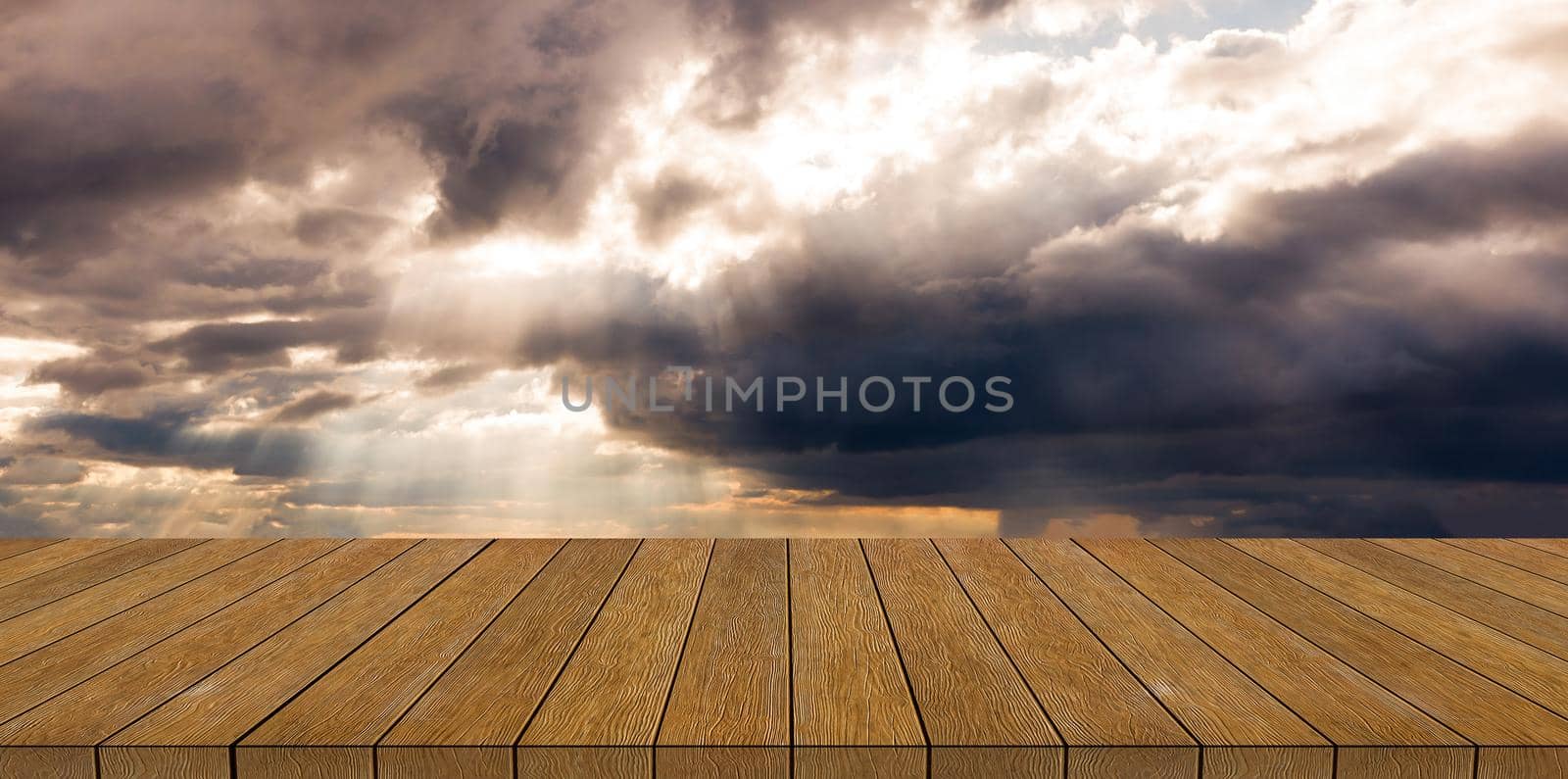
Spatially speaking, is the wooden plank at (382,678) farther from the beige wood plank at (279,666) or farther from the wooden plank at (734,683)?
the wooden plank at (734,683)

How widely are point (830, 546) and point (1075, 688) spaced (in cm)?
129

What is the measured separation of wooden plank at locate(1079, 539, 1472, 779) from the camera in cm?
158

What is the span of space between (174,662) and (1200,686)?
6.49 ft

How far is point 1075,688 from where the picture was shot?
5.90 ft

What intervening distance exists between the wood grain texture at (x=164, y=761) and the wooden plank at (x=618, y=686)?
0.48 meters

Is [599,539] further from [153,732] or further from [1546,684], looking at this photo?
[1546,684]

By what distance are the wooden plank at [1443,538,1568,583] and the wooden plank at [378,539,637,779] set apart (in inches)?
105

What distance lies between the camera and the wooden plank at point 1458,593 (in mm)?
2293

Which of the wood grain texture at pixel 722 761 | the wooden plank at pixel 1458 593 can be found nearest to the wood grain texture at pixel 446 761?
the wood grain texture at pixel 722 761

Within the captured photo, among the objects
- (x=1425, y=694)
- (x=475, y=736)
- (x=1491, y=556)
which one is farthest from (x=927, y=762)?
(x=1491, y=556)

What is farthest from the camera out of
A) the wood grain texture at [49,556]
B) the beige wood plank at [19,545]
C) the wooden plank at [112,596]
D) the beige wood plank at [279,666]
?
the beige wood plank at [19,545]

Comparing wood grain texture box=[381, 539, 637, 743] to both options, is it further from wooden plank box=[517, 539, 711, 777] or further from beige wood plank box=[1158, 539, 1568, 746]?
beige wood plank box=[1158, 539, 1568, 746]

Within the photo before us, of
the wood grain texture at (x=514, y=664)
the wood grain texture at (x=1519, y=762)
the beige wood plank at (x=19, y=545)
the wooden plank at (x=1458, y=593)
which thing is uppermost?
the beige wood plank at (x=19, y=545)

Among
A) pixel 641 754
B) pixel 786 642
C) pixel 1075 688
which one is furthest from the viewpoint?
pixel 786 642
